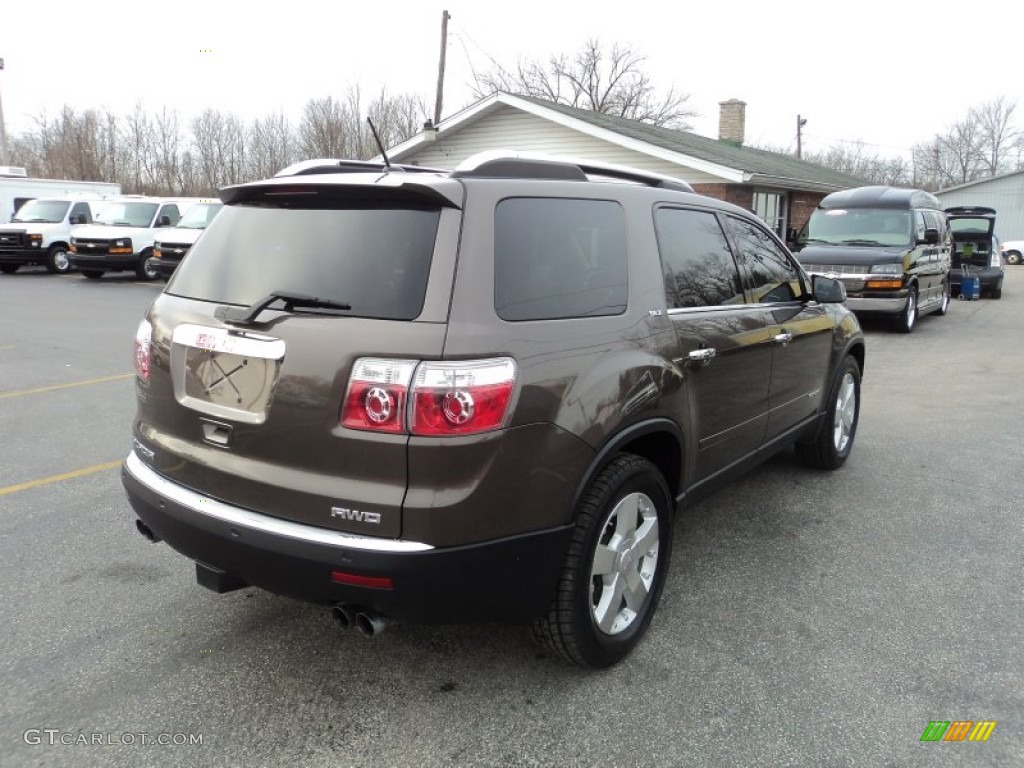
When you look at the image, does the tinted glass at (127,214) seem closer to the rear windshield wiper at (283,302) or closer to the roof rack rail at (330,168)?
the roof rack rail at (330,168)

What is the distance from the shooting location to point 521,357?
2.43 m

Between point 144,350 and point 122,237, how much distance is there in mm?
18544

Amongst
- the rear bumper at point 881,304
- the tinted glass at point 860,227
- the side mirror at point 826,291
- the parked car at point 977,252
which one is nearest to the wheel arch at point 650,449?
the side mirror at point 826,291

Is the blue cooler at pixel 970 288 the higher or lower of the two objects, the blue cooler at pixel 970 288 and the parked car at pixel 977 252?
the lower

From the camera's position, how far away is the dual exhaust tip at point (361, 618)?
2.47 meters

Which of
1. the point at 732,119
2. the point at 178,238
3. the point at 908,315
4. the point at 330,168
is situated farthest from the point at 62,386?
the point at 732,119

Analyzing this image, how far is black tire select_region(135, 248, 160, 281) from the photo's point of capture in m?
18.9

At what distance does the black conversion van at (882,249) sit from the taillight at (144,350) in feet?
36.4

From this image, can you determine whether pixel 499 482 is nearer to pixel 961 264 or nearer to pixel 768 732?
pixel 768 732

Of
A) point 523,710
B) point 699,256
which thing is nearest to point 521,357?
point 523,710

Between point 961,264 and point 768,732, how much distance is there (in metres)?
20.0

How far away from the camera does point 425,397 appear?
226 centimetres

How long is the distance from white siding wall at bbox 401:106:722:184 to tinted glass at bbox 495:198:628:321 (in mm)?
15064

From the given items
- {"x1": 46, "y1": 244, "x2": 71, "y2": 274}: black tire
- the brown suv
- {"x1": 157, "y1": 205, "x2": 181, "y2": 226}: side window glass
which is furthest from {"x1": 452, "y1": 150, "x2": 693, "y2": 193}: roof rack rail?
{"x1": 46, "y1": 244, "x2": 71, "y2": 274}: black tire
